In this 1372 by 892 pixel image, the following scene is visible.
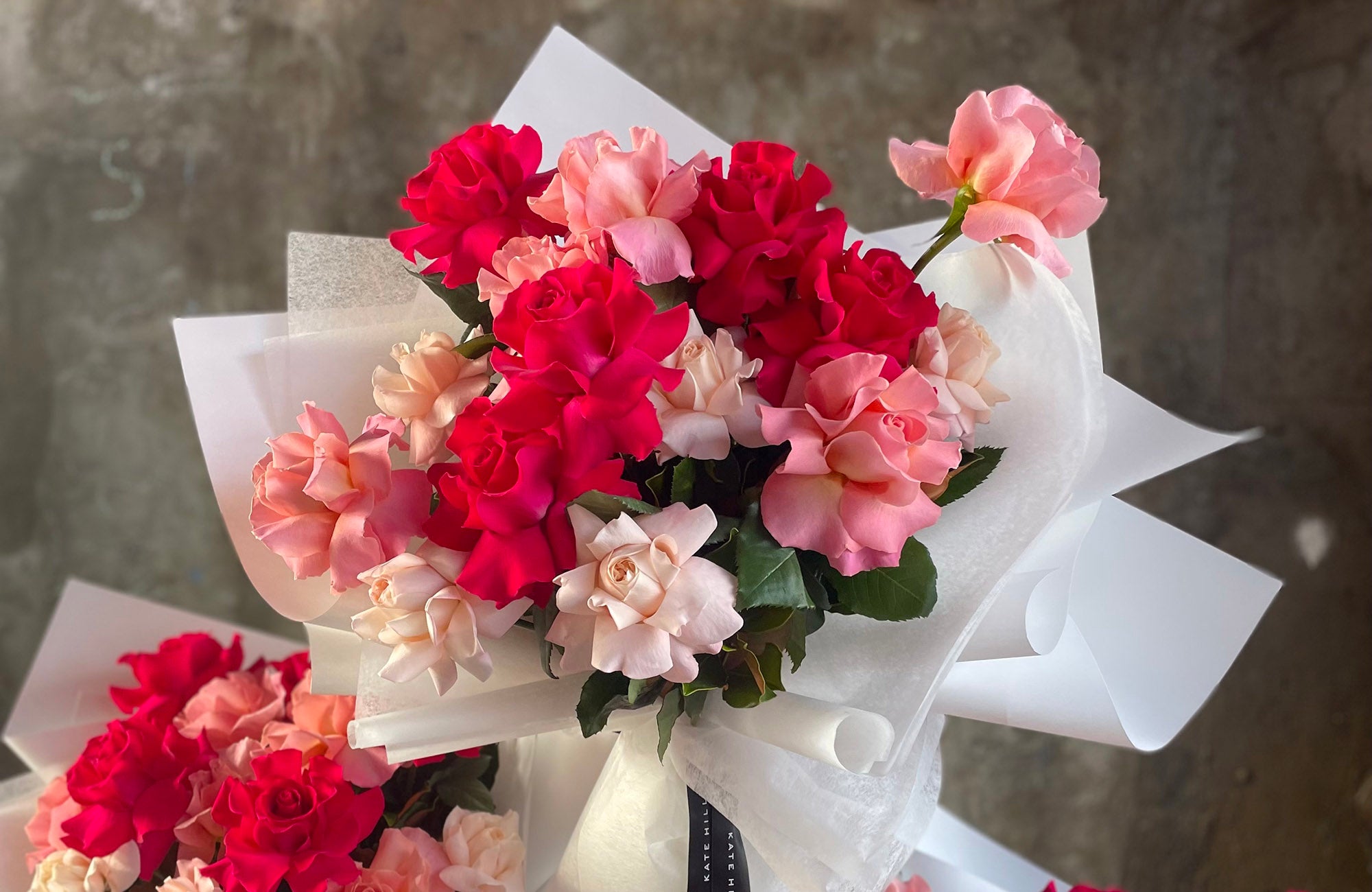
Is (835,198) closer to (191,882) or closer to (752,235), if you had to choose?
(752,235)

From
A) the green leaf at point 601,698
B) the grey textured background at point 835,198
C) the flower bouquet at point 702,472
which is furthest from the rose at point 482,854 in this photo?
the grey textured background at point 835,198

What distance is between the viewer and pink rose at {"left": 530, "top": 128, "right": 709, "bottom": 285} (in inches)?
17.9

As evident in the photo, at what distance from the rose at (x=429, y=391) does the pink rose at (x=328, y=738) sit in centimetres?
26

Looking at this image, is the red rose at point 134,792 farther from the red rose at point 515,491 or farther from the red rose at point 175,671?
the red rose at point 515,491

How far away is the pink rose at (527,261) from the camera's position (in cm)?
46

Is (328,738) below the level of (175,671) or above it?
above

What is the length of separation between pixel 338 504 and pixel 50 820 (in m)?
0.45

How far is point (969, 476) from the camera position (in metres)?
0.50

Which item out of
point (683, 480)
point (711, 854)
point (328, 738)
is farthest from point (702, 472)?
point (328, 738)

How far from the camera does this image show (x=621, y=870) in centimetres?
62

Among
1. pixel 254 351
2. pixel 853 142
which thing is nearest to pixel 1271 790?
pixel 853 142

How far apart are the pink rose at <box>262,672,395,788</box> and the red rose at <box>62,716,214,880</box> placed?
58 millimetres

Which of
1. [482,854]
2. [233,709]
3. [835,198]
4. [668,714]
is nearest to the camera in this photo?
[668,714]

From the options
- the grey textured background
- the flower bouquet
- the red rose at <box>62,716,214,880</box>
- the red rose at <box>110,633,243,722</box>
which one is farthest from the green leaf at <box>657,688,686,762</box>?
the grey textured background
